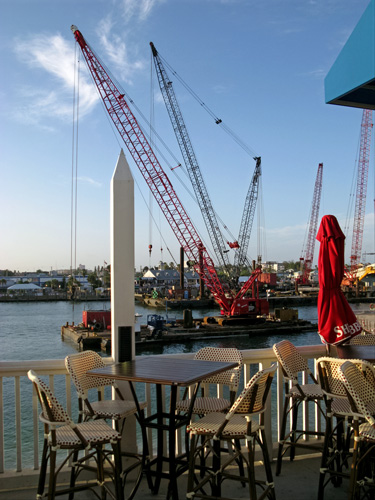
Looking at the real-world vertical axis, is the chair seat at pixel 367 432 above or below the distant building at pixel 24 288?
above

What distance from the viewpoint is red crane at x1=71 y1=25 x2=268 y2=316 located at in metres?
33.6

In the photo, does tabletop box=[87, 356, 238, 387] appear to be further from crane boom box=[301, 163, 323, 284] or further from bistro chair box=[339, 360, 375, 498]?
crane boom box=[301, 163, 323, 284]

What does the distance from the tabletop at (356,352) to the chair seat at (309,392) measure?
0.25 m

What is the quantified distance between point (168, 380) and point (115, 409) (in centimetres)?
61

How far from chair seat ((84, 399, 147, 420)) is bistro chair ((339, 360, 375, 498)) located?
1.15 metres

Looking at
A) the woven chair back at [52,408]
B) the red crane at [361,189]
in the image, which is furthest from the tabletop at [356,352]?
the red crane at [361,189]

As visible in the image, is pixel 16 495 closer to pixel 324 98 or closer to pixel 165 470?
pixel 165 470

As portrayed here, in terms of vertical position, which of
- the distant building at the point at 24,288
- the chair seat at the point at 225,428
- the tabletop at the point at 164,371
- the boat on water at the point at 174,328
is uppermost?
the tabletop at the point at 164,371

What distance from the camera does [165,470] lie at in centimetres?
289

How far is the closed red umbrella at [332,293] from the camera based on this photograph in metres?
3.23

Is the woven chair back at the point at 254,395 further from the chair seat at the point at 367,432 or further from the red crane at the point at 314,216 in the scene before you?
the red crane at the point at 314,216

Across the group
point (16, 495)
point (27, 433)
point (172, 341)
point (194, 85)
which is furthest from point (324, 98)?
point (194, 85)

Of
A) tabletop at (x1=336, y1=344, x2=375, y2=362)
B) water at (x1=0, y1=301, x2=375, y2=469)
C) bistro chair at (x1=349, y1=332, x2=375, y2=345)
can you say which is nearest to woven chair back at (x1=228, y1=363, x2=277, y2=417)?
tabletop at (x1=336, y1=344, x2=375, y2=362)

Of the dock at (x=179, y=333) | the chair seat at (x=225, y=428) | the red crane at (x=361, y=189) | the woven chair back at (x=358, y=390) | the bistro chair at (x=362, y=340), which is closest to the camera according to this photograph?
the woven chair back at (x=358, y=390)
